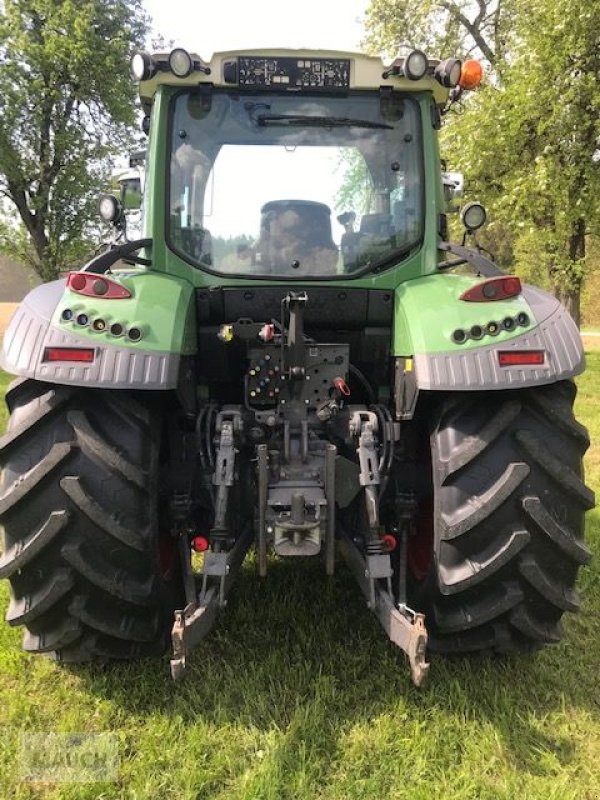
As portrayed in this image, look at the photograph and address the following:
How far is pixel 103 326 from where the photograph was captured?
2527 mm

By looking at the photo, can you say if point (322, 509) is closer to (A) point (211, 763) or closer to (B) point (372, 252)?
(A) point (211, 763)

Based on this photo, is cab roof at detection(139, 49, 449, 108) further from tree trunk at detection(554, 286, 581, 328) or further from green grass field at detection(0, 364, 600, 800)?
tree trunk at detection(554, 286, 581, 328)

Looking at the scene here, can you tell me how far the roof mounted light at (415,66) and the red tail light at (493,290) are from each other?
1.03 metres

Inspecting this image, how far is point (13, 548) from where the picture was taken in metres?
2.54

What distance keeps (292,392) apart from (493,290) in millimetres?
937

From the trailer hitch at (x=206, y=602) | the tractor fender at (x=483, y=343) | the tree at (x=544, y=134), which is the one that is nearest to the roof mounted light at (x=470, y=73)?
the tractor fender at (x=483, y=343)

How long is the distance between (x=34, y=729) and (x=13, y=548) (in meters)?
0.69

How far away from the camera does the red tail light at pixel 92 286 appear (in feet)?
8.70

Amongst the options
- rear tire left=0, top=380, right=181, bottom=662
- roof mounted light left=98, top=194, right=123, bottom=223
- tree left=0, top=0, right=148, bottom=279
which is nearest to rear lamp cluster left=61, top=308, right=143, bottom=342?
rear tire left=0, top=380, right=181, bottom=662

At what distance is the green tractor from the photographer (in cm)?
252

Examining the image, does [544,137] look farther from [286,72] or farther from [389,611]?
[389,611]

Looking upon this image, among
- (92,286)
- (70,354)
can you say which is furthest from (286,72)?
(70,354)

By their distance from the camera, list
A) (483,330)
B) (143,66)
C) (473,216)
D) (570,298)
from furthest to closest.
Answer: (570,298)
(473,216)
(143,66)
(483,330)

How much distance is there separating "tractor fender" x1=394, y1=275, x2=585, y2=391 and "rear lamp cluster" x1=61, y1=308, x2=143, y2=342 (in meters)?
1.05
